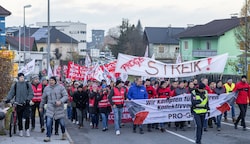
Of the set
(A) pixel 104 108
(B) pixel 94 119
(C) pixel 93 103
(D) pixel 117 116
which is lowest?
(B) pixel 94 119

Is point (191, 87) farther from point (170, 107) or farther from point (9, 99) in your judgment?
point (9, 99)

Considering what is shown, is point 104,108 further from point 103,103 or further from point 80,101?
point 80,101

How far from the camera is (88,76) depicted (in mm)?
26656

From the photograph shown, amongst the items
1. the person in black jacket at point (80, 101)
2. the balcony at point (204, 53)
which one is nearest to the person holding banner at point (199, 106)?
the person in black jacket at point (80, 101)

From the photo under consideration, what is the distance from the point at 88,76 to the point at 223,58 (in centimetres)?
1055

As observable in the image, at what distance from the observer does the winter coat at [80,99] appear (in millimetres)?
18367

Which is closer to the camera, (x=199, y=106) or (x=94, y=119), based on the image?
(x=199, y=106)

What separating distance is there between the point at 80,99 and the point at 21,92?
393 cm

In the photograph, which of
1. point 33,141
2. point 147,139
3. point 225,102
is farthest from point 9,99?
point 225,102

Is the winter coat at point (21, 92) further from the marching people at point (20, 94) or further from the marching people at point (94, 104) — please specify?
the marching people at point (94, 104)

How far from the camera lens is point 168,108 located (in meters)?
17.1

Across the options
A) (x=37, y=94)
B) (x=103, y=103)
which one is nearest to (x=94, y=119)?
(x=103, y=103)

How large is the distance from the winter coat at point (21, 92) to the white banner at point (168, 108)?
3.50 m

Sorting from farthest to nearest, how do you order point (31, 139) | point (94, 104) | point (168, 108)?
point (94, 104), point (168, 108), point (31, 139)
